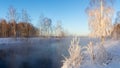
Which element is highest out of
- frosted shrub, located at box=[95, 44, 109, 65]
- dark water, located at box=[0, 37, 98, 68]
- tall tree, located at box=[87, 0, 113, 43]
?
tall tree, located at box=[87, 0, 113, 43]

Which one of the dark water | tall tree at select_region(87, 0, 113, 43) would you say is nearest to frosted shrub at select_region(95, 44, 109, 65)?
the dark water

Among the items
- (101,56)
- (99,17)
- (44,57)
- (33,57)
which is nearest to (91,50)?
(101,56)

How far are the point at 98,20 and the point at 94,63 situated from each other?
17229mm

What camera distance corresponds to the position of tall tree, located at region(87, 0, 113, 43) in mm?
26719

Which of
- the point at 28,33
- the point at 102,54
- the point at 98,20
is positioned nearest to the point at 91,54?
the point at 102,54

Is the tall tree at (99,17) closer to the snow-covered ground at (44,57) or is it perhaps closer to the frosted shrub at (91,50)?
the snow-covered ground at (44,57)

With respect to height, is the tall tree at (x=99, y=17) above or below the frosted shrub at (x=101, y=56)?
above

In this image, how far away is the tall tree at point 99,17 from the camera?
2672 cm

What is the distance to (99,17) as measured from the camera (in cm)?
2905

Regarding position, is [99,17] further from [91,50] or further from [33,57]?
[91,50]

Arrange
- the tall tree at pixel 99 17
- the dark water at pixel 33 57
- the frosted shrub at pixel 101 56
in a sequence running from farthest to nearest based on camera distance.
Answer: the tall tree at pixel 99 17 → the dark water at pixel 33 57 → the frosted shrub at pixel 101 56

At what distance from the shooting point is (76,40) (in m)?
11.5

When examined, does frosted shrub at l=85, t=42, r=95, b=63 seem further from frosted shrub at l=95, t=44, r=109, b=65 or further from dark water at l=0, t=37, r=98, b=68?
dark water at l=0, t=37, r=98, b=68

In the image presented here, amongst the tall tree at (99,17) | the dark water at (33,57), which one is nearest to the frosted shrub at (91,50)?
the dark water at (33,57)
